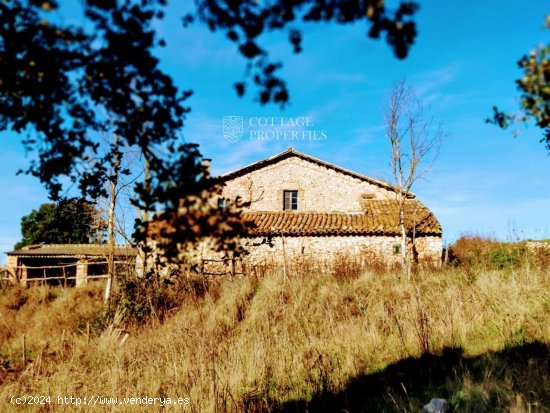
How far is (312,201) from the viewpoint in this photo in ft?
80.4

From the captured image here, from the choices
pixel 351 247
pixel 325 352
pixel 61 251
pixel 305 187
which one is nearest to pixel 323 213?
pixel 305 187

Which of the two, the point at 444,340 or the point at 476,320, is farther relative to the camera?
the point at 476,320

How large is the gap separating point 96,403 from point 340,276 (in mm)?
7984

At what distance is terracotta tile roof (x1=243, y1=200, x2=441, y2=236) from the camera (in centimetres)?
2008

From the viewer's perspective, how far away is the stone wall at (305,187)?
Answer: 2441cm

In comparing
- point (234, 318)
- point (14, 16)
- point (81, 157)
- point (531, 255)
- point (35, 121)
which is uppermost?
point (14, 16)

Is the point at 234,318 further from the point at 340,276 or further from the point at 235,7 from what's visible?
the point at 235,7

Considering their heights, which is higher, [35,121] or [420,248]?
[35,121]

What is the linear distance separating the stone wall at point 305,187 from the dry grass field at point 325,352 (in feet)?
45.0

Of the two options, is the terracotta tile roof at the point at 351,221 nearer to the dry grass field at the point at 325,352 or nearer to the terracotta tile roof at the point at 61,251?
the dry grass field at the point at 325,352

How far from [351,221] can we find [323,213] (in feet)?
8.57

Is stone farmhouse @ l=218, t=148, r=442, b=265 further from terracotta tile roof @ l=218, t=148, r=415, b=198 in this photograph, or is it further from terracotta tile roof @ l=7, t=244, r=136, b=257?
terracotta tile roof @ l=7, t=244, r=136, b=257

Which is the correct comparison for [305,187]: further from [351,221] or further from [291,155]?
[351,221]

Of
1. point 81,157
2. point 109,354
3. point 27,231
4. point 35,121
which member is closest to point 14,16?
point 35,121
